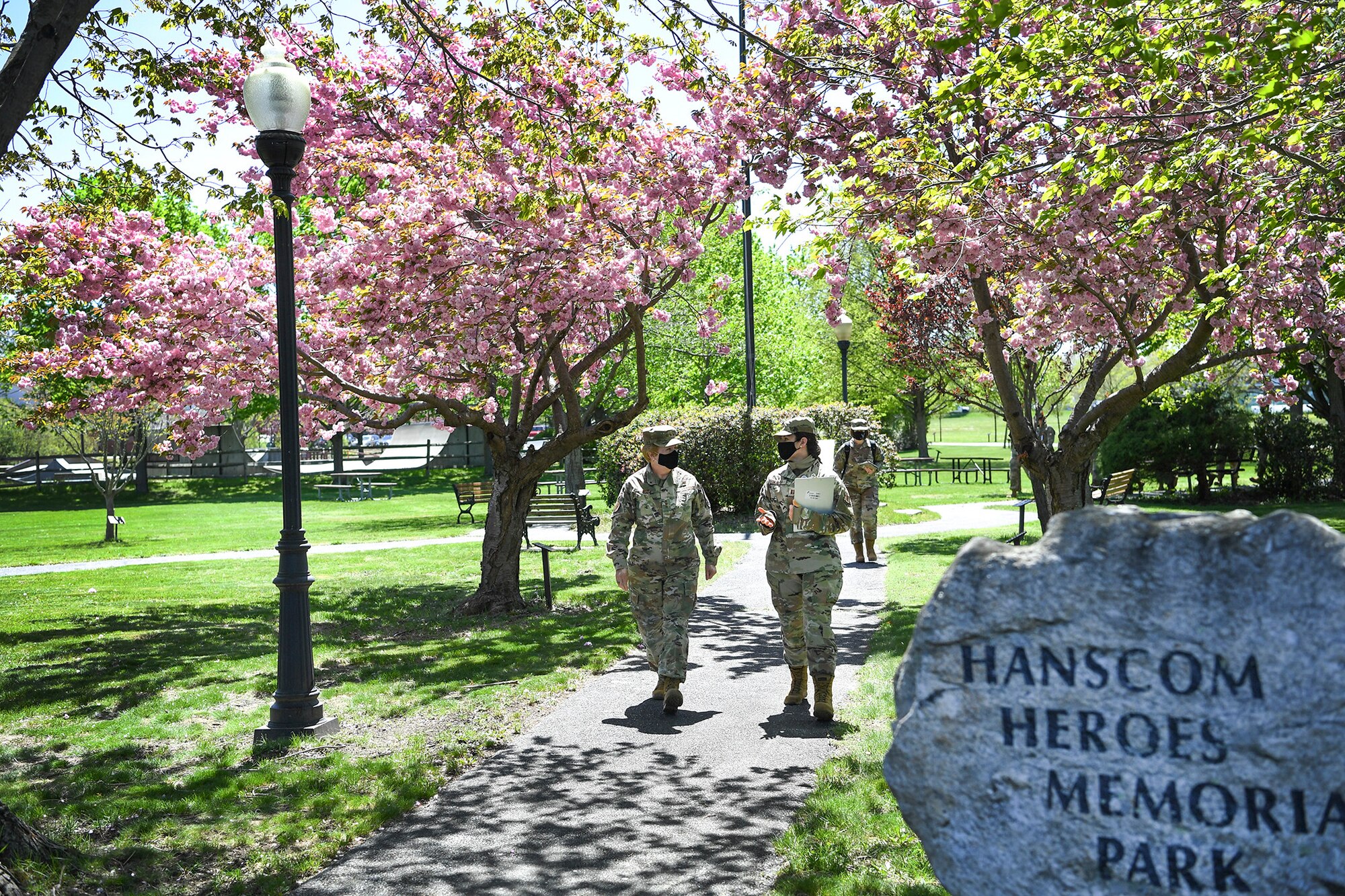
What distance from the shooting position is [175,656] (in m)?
10.1

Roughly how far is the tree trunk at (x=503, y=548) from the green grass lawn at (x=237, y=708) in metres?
0.43

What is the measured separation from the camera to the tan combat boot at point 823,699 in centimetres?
706

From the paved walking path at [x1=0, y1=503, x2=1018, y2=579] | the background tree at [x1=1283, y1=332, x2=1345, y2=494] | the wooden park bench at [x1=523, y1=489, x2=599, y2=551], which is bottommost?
the paved walking path at [x1=0, y1=503, x2=1018, y2=579]

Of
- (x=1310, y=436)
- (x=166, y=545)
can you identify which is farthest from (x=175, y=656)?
(x=1310, y=436)

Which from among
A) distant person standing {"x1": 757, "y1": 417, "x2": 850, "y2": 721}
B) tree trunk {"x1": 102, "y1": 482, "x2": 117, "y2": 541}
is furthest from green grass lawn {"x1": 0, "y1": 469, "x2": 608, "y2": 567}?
distant person standing {"x1": 757, "y1": 417, "x2": 850, "y2": 721}

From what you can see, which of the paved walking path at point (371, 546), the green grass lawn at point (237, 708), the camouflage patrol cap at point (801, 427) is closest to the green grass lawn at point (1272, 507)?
the paved walking path at point (371, 546)

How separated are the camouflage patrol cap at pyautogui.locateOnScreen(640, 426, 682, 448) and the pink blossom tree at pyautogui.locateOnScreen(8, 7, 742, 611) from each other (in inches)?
143

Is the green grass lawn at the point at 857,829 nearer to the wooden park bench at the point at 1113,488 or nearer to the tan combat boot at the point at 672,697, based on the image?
the tan combat boot at the point at 672,697

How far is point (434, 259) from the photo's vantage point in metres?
11.0

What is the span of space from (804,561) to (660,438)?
1.35m

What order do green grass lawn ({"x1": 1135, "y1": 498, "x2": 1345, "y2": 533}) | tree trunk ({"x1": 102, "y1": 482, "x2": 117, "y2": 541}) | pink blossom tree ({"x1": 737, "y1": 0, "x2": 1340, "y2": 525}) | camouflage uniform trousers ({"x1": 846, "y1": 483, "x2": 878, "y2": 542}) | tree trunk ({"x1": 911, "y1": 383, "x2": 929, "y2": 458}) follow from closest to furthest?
pink blossom tree ({"x1": 737, "y1": 0, "x2": 1340, "y2": 525})
camouflage uniform trousers ({"x1": 846, "y1": 483, "x2": 878, "y2": 542})
green grass lawn ({"x1": 1135, "y1": 498, "x2": 1345, "y2": 533})
tree trunk ({"x1": 102, "y1": 482, "x2": 117, "y2": 541})
tree trunk ({"x1": 911, "y1": 383, "x2": 929, "y2": 458})

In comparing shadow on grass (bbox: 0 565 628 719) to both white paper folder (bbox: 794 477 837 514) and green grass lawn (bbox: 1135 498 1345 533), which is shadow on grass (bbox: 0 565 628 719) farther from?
green grass lawn (bbox: 1135 498 1345 533)

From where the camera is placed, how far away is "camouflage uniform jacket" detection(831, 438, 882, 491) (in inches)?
571

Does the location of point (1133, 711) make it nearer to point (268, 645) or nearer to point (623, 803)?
point (623, 803)
